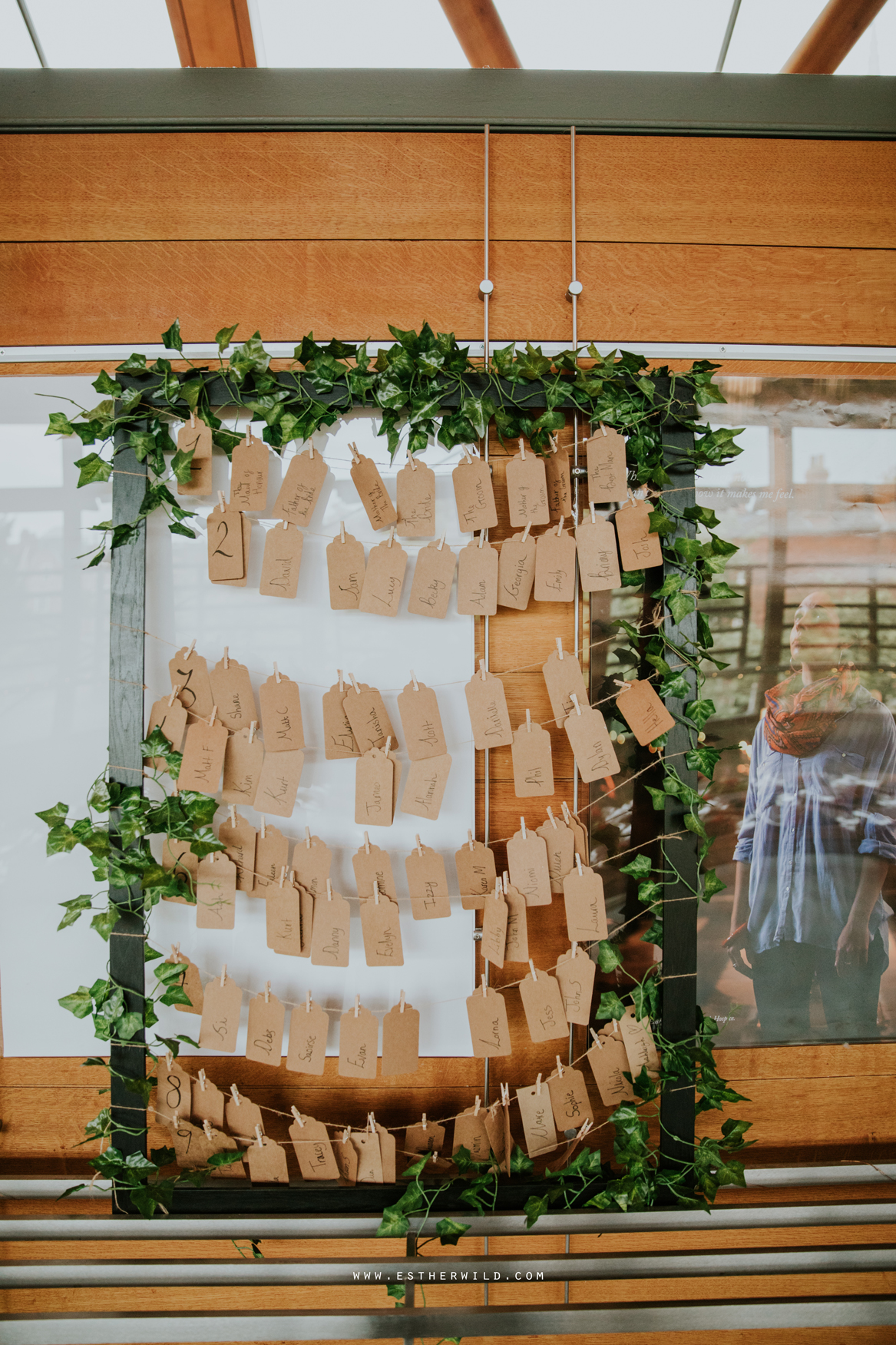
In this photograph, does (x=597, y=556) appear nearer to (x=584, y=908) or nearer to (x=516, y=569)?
(x=516, y=569)

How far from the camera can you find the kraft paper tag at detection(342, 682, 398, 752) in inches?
47.0

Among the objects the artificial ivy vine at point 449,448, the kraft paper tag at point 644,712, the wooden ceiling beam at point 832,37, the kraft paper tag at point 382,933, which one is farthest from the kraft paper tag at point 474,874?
the wooden ceiling beam at point 832,37

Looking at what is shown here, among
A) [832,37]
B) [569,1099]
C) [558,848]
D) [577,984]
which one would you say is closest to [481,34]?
[832,37]

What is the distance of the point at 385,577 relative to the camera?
1197 mm

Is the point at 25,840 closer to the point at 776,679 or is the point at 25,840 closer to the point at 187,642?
the point at 187,642

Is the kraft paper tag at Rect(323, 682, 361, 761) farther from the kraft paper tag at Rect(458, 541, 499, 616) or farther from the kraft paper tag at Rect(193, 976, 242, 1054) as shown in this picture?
the kraft paper tag at Rect(193, 976, 242, 1054)

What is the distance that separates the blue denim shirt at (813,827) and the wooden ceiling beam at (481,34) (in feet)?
4.40

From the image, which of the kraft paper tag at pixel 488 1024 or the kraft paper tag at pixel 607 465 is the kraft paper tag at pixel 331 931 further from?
the kraft paper tag at pixel 607 465

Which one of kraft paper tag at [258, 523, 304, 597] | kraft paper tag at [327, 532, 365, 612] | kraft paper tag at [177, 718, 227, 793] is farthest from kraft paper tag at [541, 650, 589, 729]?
kraft paper tag at [177, 718, 227, 793]

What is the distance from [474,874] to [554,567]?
0.54 m

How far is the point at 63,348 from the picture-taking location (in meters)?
1.31

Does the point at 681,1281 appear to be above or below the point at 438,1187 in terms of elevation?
below

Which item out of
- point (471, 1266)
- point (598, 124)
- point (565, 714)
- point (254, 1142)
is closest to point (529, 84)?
point (598, 124)

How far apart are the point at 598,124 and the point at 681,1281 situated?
2.20 metres
